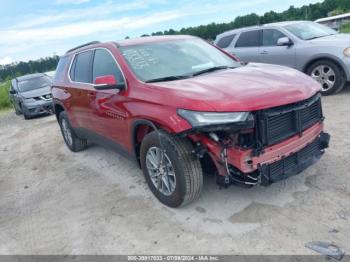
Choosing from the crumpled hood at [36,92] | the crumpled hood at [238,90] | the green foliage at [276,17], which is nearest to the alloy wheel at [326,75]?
the crumpled hood at [238,90]

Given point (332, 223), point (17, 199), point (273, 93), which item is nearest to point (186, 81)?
point (273, 93)

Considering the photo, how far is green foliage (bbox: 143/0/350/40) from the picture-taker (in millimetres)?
48694

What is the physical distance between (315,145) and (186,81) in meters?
A: 1.56

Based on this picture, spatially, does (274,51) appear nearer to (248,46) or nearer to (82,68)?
(248,46)

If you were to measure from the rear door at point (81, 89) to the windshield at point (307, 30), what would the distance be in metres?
5.19

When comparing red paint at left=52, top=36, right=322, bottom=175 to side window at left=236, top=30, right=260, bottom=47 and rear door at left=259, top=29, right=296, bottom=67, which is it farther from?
side window at left=236, top=30, right=260, bottom=47

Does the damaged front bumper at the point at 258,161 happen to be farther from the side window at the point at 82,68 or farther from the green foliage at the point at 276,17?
the green foliage at the point at 276,17

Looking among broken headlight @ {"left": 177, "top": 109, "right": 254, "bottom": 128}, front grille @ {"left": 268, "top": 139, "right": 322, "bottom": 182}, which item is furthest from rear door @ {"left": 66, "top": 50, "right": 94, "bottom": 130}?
front grille @ {"left": 268, "top": 139, "right": 322, "bottom": 182}

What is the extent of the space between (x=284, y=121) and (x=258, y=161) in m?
0.50

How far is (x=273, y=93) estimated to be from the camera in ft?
10.9

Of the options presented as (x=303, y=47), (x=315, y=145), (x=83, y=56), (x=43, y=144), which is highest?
(x=83, y=56)

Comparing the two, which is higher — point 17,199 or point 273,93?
point 273,93

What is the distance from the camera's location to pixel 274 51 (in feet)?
28.1

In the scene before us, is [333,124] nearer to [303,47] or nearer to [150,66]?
[303,47]
